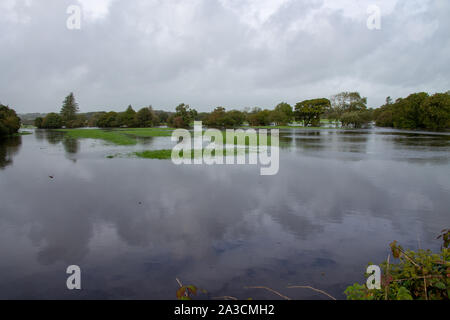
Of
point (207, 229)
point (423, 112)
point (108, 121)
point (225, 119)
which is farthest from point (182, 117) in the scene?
point (207, 229)

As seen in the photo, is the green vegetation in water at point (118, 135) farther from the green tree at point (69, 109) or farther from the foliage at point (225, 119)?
the green tree at point (69, 109)

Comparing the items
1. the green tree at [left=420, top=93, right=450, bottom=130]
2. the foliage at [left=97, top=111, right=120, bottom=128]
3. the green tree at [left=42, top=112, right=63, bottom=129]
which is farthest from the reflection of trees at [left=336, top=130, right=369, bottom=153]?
the green tree at [left=42, top=112, right=63, bottom=129]

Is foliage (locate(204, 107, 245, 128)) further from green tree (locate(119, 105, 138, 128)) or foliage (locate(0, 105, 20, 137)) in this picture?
foliage (locate(0, 105, 20, 137))

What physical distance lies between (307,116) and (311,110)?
15.6 ft

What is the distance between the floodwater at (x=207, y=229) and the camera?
564 cm

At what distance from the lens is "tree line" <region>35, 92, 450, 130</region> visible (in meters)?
74.6

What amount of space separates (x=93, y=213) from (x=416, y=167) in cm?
1882

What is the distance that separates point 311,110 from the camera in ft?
334

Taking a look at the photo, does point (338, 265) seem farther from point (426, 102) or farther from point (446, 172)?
point (426, 102)

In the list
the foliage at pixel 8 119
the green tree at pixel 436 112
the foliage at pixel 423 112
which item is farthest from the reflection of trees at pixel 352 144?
the foliage at pixel 8 119

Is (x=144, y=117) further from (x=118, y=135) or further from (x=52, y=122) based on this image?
(x=118, y=135)

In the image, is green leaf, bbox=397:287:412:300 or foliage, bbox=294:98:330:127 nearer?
green leaf, bbox=397:287:412:300
